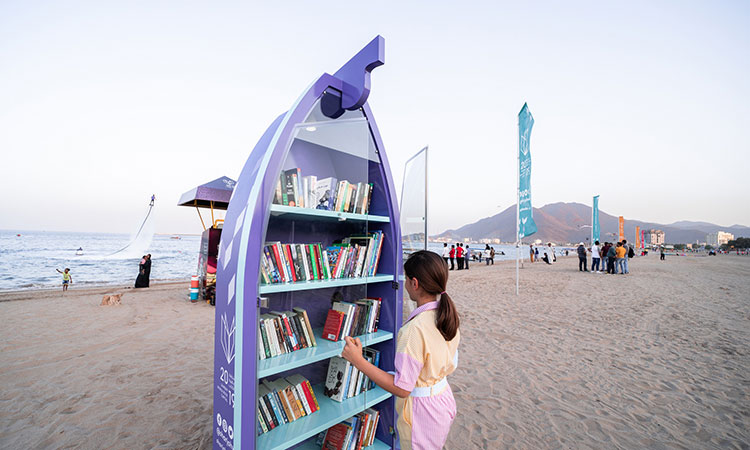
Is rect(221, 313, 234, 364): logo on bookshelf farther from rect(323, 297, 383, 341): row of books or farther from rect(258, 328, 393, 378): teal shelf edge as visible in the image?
rect(323, 297, 383, 341): row of books

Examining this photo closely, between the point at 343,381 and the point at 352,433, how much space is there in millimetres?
368

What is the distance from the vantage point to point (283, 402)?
6.22ft

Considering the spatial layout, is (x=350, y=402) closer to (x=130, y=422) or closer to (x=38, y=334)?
(x=130, y=422)

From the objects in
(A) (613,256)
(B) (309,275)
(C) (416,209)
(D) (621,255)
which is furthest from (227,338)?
(A) (613,256)

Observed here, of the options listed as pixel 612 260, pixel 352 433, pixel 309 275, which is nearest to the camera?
pixel 309 275

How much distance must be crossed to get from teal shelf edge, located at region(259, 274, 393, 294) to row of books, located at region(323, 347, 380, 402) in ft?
1.86

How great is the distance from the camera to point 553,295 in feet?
29.5

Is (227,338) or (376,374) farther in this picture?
(227,338)

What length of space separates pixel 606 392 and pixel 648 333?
126 inches

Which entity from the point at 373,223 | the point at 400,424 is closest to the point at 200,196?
the point at 373,223

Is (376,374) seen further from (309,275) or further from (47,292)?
(47,292)

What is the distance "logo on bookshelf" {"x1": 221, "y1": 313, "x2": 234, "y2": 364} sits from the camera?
162cm

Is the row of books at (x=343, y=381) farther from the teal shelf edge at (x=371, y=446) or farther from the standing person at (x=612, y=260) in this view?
the standing person at (x=612, y=260)

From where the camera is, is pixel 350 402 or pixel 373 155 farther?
pixel 373 155
